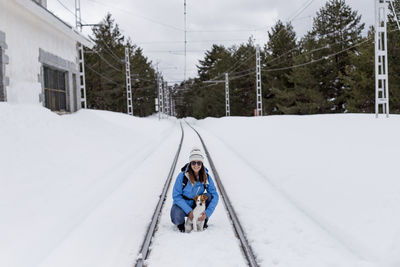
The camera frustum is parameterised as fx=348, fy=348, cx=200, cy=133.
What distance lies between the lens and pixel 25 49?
1314 cm

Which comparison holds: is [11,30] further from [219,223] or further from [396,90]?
[396,90]

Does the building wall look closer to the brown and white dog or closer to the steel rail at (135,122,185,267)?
the steel rail at (135,122,185,267)

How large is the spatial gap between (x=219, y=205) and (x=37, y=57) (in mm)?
11041

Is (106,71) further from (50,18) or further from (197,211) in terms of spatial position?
(197,211)

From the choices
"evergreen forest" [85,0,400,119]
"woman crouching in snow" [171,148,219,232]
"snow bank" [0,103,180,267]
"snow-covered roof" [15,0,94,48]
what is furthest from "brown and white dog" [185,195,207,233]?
"evergreen forest" [85,0,400,119]

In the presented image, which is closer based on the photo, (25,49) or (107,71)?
(25,49)

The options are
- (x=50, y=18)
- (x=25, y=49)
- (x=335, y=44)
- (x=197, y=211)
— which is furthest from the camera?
(x=335, y=44)

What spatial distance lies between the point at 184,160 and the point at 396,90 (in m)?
20.7

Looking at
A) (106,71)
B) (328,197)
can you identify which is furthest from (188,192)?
(106,71)

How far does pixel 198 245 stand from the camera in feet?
16.5

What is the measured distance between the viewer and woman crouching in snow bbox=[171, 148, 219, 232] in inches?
218

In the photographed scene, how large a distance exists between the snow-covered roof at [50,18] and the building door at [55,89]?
6.46 feet

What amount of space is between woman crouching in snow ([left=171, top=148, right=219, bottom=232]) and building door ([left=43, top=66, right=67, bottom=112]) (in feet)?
40.0

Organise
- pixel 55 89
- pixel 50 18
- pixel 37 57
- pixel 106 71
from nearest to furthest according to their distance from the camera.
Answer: pixel 37 57 < pixel 50 18 < pixel 55 89 < pixel 106 71
